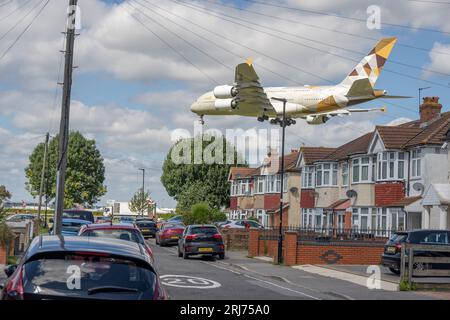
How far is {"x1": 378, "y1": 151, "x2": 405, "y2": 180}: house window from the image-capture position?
4012cm

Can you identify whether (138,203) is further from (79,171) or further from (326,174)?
(326,174)

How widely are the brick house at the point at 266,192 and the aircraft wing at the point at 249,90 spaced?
89.3 ft

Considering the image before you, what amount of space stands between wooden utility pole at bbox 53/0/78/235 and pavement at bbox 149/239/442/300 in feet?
12.1

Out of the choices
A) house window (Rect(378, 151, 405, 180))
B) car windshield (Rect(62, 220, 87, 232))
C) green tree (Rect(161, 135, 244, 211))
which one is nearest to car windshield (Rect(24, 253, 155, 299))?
car windshield (Rect(62, 220, 87, 232))

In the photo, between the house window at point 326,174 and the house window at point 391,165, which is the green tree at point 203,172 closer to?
the house window at point 326,174

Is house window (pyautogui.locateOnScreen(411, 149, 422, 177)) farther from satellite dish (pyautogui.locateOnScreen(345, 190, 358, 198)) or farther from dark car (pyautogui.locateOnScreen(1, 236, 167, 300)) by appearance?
dark car (pyautogui.locateOnScreen(1, 236, 167, 300))

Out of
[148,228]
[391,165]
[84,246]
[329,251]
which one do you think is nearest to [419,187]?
[391,165]

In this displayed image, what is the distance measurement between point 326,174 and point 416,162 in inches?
505

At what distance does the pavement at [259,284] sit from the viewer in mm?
17094

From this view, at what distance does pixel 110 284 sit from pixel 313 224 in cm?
4758

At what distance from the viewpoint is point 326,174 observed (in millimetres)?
50969

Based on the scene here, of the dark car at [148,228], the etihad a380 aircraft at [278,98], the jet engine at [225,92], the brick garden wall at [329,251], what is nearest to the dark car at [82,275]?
the brick garden wall at [329,251]
